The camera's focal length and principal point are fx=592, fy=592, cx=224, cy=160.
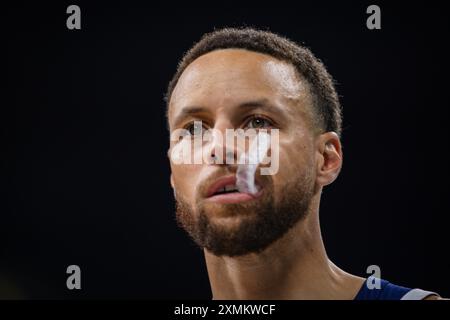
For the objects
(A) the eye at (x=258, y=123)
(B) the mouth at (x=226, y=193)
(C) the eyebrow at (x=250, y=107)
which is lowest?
(B) the mouth at (x=226, y=193)

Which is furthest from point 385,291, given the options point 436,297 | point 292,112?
point 292,112

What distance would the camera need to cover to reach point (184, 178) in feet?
6.50

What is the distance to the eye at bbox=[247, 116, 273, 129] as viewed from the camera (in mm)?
1938

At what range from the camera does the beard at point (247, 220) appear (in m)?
1.82

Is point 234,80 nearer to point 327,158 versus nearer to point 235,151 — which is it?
point 235,151

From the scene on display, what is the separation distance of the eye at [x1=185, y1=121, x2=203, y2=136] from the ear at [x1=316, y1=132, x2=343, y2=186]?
0.42 metres

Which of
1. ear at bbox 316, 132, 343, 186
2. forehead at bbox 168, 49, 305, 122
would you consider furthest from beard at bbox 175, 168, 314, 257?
forehead at bbox 168, 49, 305, 122

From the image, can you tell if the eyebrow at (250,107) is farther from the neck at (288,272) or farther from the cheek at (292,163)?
the neck at (288,272)

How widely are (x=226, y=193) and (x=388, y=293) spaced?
681mm

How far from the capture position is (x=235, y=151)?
1853mm

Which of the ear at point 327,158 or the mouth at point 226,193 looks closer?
the mouth at point 226,193

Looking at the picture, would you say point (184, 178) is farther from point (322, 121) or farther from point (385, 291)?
point (385, 291)

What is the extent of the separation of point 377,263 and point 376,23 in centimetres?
132

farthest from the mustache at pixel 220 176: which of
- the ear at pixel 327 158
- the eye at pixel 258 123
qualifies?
the ear at pixel 327 158
